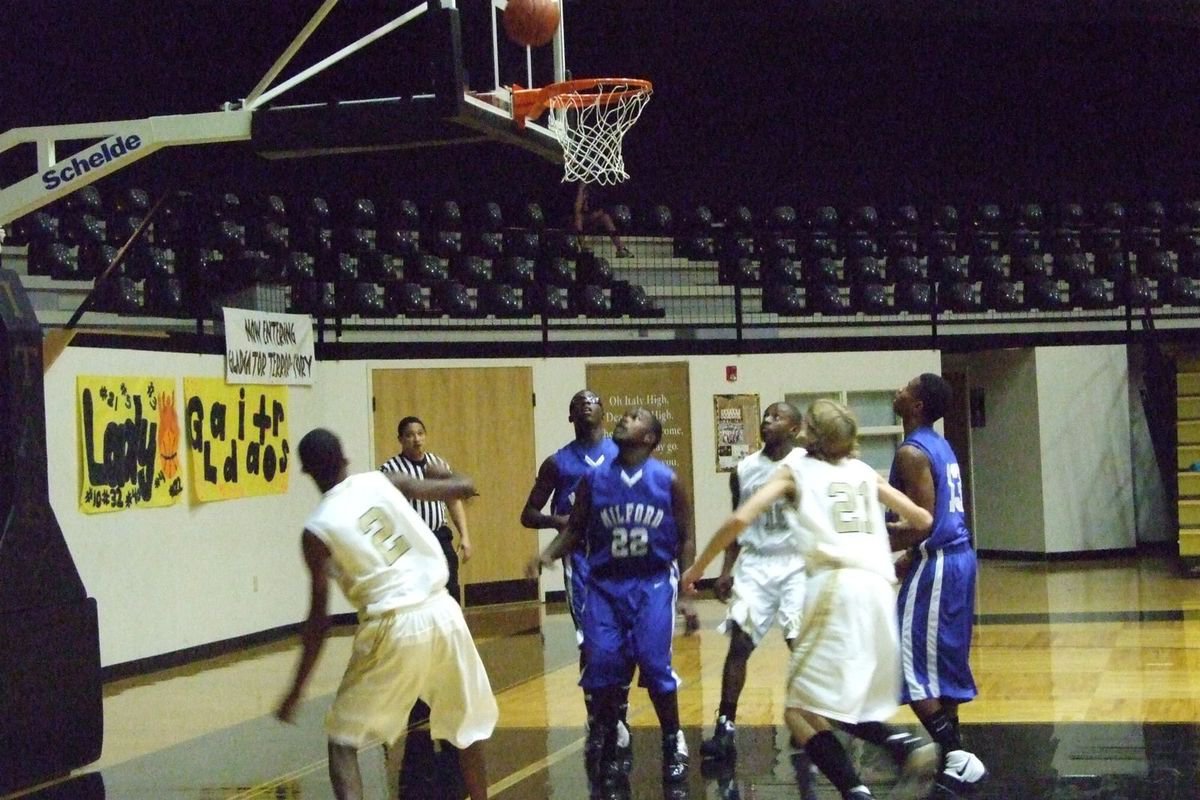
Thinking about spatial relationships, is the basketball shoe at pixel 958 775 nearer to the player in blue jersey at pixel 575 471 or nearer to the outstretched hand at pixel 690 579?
the outstretched hand at pixel 690 579

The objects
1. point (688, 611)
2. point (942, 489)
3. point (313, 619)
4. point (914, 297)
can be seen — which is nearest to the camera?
point (313, 619)

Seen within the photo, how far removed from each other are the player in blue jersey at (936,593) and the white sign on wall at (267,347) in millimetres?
7940

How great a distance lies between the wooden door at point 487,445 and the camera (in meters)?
15.9

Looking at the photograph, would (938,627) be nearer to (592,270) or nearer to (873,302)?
(592,270)

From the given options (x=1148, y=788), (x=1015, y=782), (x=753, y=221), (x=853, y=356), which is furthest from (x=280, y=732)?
(x=753, y=221)

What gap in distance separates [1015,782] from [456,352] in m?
9.88

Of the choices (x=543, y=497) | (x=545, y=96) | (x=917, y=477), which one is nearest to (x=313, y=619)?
(x=917, y=477)

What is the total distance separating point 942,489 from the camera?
708cm

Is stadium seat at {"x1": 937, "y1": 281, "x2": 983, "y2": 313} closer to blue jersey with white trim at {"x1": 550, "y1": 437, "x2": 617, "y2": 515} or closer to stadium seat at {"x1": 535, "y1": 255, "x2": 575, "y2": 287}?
stadium seat at {"x1": 535, "y1": 255, "x2": 575, "y2": 287}

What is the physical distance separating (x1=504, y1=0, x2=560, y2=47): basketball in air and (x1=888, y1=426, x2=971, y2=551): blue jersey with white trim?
3855 millimetres

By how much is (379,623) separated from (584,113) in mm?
5504

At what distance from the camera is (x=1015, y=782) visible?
6.99 metres

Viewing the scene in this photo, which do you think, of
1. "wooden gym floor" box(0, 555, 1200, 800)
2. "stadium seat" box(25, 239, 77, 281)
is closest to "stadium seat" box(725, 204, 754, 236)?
"wooden gym floor" box(0, 555, 1200, 800)

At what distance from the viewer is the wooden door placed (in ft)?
52.1
